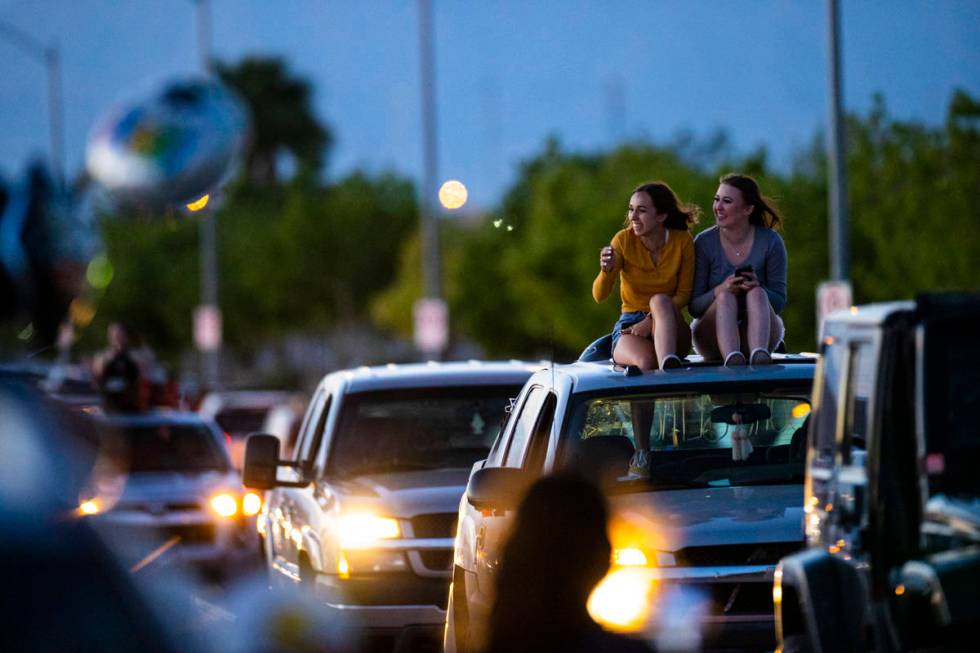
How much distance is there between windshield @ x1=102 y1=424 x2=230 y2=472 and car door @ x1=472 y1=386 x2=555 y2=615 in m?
9.53

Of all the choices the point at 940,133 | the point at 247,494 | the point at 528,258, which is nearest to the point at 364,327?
the point at 528,258

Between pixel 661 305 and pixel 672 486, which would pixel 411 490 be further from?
pixel 672 486

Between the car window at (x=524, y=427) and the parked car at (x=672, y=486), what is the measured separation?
13 millimetres

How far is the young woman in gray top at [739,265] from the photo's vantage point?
9.92 metres

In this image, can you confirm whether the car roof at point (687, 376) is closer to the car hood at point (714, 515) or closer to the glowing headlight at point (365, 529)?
the car hood at point (714, 515)

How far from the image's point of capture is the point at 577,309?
60094 millimetres

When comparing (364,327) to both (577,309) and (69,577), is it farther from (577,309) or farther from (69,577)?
(69,577)

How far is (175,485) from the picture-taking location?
18344 mm

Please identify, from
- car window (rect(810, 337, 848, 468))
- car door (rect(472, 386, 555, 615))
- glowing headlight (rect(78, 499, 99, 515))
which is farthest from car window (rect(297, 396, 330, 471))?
glowing headlight (rect(78, 499, 99, 515))

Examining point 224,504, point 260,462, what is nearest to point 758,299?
point 260,462

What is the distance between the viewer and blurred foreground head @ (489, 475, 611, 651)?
537cm

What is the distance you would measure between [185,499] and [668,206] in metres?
8.97

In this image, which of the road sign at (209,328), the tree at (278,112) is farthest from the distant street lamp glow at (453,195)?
the tree at (278,112)

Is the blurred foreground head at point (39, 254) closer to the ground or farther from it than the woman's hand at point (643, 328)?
farther from it
